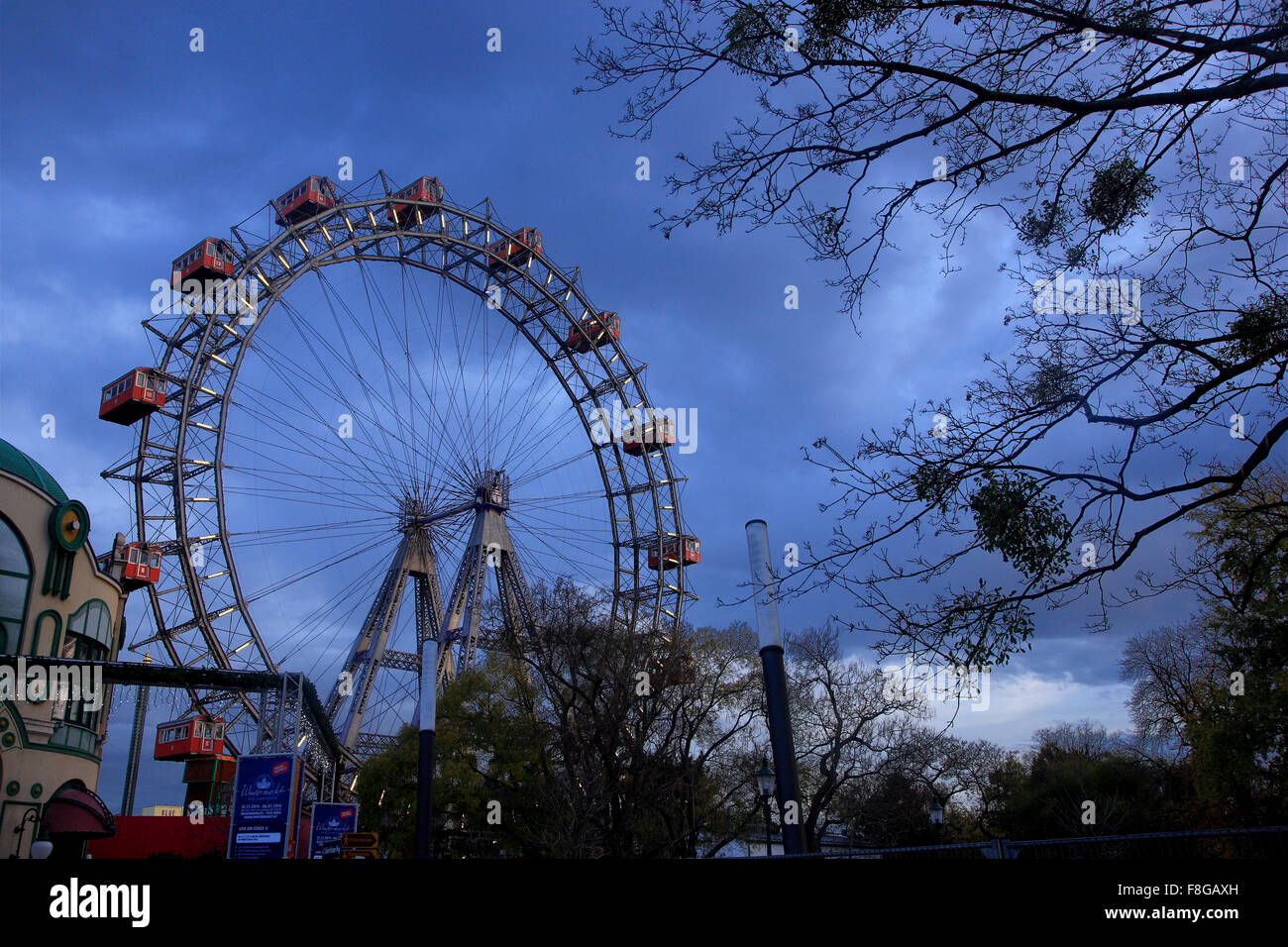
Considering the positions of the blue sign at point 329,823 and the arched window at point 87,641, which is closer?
the blue sign at point 329,823

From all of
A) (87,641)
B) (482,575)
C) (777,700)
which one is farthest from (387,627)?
(777,700)

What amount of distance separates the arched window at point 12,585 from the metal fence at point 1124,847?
19.9 meters

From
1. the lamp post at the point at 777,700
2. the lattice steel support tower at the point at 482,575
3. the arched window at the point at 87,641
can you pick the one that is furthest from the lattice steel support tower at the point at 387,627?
the lamp post at the point at 777,700

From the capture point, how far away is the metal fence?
7.62m

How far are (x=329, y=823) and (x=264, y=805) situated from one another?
Result: 448 cm

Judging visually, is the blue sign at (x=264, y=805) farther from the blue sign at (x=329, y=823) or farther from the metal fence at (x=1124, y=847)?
the metal fence at (x=1124, y=847)

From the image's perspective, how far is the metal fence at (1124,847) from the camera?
25.0 ft

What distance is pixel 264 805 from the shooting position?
59.5ft

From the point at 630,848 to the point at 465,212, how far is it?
2902 cm

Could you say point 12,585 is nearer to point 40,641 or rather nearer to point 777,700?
point 40,641

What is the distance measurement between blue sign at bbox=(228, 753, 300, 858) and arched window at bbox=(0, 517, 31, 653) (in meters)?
6.82

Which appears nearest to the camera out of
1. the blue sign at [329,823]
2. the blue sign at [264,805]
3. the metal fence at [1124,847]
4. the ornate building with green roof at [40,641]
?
the metal fence at [1124,847]
